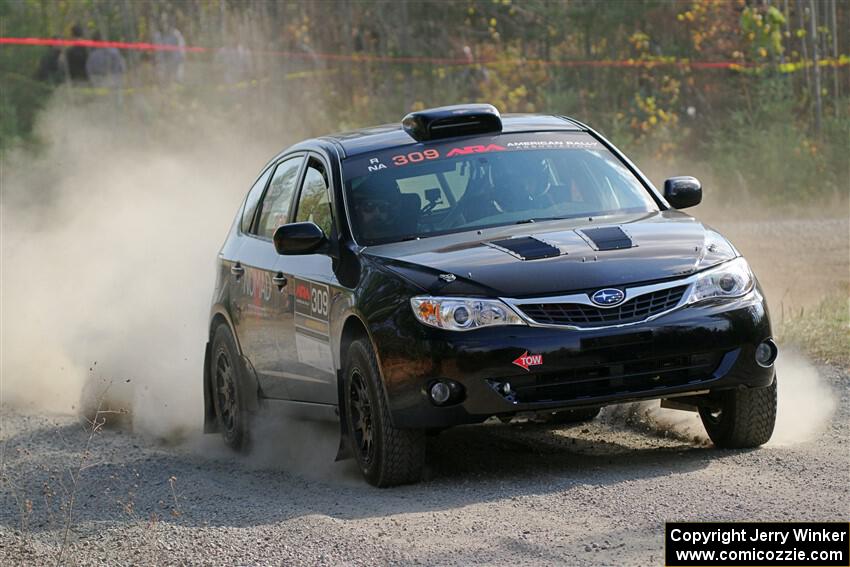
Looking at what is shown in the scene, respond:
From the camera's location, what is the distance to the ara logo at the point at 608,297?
7.07 meters

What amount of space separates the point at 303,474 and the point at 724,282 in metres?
2.58

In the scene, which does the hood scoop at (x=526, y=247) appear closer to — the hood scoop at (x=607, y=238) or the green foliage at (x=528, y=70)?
the hood scoop at (x=607, y=238)

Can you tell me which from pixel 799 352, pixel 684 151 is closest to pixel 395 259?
pixel 799 352

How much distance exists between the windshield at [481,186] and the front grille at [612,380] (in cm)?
125

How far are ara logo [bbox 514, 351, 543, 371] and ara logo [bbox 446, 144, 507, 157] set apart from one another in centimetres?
188

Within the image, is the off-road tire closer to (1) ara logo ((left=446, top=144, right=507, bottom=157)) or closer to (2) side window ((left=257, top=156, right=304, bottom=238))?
(1) ara logo ((left=446, top=144, right=507, bottom=157))

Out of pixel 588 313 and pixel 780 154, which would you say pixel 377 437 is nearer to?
pixel 588 313

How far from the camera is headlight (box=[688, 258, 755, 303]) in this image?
729 cm

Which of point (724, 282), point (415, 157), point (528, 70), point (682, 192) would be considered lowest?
point (528, 70)

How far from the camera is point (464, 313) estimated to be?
7.07 metres

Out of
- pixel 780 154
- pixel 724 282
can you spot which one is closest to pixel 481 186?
pixel 724 282

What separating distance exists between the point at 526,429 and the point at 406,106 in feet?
61.1

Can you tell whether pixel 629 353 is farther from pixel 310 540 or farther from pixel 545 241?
pixel 310 540

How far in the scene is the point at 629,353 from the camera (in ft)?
23.3
